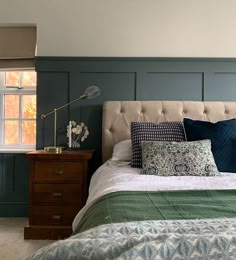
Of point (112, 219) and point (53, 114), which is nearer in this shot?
point (112, 219)

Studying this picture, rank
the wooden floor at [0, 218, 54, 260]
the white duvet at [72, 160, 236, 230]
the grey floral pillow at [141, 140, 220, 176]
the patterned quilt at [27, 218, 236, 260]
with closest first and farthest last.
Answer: the patterned quilt at [27, 218, 236, 260], the white duvet at [72, 160, 236, 230], the grey floral pillow at [141, 140, 220, 176], the wooden floor at [0, 218, 54, 260]

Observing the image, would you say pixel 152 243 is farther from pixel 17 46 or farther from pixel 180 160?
pixel 17 46

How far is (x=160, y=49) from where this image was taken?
3092mm

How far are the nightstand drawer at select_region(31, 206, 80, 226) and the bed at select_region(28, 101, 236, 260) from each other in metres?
0.63

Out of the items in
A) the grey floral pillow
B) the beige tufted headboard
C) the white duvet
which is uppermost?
the beige tufted headboard

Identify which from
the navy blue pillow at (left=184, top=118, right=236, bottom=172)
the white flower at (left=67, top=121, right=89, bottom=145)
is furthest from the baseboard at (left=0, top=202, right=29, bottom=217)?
the navy blue pillow at (left=184, top=118, right=236, bottom=172)

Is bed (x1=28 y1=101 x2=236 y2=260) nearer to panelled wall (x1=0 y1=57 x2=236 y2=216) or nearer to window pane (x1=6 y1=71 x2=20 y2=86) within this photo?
panelled wall (x1=0 y1=57 x2=236 y2=216)

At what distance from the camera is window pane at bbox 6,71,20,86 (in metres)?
3.37

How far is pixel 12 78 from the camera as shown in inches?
133

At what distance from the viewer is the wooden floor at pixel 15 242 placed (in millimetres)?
2242

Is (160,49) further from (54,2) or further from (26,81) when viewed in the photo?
(26,81)

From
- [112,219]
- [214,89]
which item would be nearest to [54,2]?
[214,89]

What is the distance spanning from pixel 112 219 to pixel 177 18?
2.58 metres

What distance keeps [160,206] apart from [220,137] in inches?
52.9
